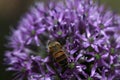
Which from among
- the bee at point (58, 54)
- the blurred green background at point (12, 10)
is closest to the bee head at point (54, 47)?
the bee at point (58, 54)

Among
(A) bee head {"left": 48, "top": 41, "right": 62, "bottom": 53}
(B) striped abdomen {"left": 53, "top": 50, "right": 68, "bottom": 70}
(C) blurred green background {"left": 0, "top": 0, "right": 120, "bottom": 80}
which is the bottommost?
(B) striped abdomen {"left": 53, "top": 50, "right": 68, "bottom": 70}

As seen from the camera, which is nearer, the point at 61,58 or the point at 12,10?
the point at 61,58

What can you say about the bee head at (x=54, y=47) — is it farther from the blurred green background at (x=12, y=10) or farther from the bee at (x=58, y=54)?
the blurred green background at (x=12, y=10)

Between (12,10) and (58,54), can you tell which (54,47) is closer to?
(58,54)

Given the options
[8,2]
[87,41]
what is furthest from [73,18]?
[8,2]

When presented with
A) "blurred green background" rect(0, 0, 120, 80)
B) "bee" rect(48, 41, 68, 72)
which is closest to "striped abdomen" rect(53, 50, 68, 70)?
"bee" rect(48, 41, 68, 72)

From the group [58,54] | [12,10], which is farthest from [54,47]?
[12,10]

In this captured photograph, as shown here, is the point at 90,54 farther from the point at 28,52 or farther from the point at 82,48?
the point at 28,52

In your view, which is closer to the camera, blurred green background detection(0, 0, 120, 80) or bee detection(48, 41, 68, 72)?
bee detection(48, 41, 68, 72)

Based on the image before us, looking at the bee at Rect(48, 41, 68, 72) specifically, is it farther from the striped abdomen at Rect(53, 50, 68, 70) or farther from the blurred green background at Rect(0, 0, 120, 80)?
the blurred green background at Rect(0, 0, 120, 80)

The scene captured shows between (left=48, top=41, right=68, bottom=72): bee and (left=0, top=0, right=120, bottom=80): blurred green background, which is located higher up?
(left=0, top=0, right=120, bottom=80): blurred green background
